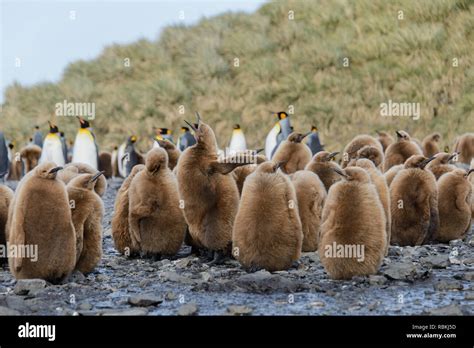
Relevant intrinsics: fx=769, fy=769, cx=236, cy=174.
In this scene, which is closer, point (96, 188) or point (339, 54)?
point (96, 188)

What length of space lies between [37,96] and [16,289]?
913 inches

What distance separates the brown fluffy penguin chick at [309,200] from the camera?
5672mm

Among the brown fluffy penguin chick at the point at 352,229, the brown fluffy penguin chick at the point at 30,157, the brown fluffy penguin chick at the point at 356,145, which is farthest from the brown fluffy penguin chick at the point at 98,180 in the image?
the brown fluffy penguin chick at the point at 30,157

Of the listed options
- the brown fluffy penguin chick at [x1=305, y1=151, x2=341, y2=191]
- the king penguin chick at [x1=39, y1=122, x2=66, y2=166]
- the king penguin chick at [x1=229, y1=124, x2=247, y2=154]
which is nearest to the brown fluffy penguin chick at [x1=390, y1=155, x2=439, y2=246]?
the brown fluffy penguin chick at [x1=305, y1=151, x2=341, y2=191]

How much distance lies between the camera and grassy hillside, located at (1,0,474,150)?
19784mm

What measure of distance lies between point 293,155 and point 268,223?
2.79 m

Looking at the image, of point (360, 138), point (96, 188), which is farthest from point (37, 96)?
point (96, 188)

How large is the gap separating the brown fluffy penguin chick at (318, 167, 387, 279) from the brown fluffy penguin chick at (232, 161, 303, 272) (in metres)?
0.24

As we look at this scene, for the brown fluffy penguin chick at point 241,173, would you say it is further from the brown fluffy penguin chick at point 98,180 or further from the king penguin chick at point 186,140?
the king penguin chick at point 186,140

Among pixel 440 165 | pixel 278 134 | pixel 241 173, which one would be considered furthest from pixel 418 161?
pixel 278 134

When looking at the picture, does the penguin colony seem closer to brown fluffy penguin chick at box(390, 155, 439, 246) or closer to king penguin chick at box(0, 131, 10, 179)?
brown fluffy penguin chick at box(390, 155, 439, 246)

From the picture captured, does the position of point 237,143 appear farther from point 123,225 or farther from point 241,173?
point 123,225
